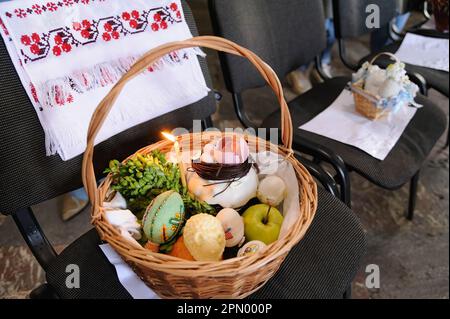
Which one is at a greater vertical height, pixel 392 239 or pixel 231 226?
pixel 231 226

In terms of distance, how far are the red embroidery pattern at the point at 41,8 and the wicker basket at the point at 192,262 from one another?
0.31m

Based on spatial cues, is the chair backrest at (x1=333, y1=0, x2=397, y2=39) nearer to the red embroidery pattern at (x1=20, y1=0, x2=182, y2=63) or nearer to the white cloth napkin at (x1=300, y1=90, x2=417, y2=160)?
the white cloth napkin at (x1=300, y1=90, x2=417, y2=160)

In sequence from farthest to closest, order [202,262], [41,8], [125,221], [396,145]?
1. [396,145]
2. [41,8]
3. [125,221]
4. [202,262]

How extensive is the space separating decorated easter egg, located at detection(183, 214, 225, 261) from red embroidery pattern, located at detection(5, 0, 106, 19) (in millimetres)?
512

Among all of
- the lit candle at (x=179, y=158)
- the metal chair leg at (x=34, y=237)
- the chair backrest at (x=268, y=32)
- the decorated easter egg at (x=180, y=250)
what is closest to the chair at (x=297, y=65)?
the chair backrest at (x=268, y=32)

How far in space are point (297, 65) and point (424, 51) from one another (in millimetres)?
570

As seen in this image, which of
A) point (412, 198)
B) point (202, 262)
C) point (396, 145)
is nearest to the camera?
point (202, 262)

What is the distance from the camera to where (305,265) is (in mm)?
731

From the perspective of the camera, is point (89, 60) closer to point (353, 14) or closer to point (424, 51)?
point (353, 14)

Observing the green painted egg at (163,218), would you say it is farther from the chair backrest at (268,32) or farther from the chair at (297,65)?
the chair backrest at (268,32)

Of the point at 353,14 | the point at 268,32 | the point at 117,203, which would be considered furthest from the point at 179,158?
the point at 353,14

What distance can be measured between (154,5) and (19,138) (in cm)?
41

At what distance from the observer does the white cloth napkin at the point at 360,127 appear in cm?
105

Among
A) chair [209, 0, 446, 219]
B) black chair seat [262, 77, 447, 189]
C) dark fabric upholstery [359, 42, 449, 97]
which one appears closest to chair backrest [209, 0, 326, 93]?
chair [209, 0, 446, 219]
